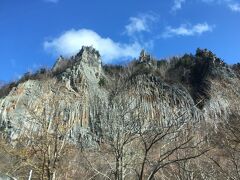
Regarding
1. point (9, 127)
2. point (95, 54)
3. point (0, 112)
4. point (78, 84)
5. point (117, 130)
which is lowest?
point (117, 130)

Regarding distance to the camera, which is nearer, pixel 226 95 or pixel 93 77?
pixel 226 95

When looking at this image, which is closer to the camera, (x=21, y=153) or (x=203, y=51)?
(x=21, y=153)

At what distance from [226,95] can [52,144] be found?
9289 mm

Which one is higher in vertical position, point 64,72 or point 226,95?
point 64,72

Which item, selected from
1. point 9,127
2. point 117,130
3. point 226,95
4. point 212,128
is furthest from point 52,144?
point 9,127

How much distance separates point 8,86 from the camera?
8619 cm

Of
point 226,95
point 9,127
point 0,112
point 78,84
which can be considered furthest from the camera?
point 78,84

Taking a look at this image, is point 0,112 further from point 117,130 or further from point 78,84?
point 117,130

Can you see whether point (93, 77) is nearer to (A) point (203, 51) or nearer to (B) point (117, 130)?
(A) point (203, 51)

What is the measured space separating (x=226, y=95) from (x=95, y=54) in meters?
69.8

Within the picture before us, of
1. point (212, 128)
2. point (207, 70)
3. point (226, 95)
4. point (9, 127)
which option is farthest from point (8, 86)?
point (226, 95)

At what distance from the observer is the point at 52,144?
18078 mm

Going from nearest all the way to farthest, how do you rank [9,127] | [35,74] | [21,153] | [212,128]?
[21,153] → [212,128] → [9,127] → [35,74]

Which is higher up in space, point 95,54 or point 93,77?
point 95,54
